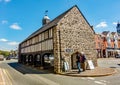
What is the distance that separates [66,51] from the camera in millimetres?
19516

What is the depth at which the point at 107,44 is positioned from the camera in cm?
5766

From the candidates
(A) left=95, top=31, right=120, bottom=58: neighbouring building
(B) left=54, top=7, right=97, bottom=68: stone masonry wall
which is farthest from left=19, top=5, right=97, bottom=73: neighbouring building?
(A) left=95, top=31, right=120, bottom=58: neighbouring building

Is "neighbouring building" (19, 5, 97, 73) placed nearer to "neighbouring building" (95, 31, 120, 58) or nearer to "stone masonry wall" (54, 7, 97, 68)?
"stone masonry wall" (54, 7, 97, 68)

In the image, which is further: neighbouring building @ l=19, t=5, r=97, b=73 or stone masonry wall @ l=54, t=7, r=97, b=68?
stone masonry wall @ l=54, t=7, r=97, b=68

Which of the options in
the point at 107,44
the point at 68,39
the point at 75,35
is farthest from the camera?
Result: the point at 107,44

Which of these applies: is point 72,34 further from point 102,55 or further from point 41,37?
point 102,55

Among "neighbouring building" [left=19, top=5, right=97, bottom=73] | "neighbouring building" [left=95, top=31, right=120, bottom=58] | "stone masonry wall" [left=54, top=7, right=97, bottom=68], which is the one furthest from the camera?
"neighbouring building" [left=95, top=31, right=120, bottom=58]

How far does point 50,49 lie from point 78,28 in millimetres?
4716

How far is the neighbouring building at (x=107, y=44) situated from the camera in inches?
2117

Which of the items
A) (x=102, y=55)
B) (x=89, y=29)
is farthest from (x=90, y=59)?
(x=102, y=55)

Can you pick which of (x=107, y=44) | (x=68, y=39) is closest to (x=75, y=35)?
(x=68, y=39)

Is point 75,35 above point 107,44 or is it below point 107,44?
below

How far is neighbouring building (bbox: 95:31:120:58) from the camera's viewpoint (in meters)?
53.8

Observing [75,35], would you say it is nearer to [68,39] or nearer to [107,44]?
[68,39]
